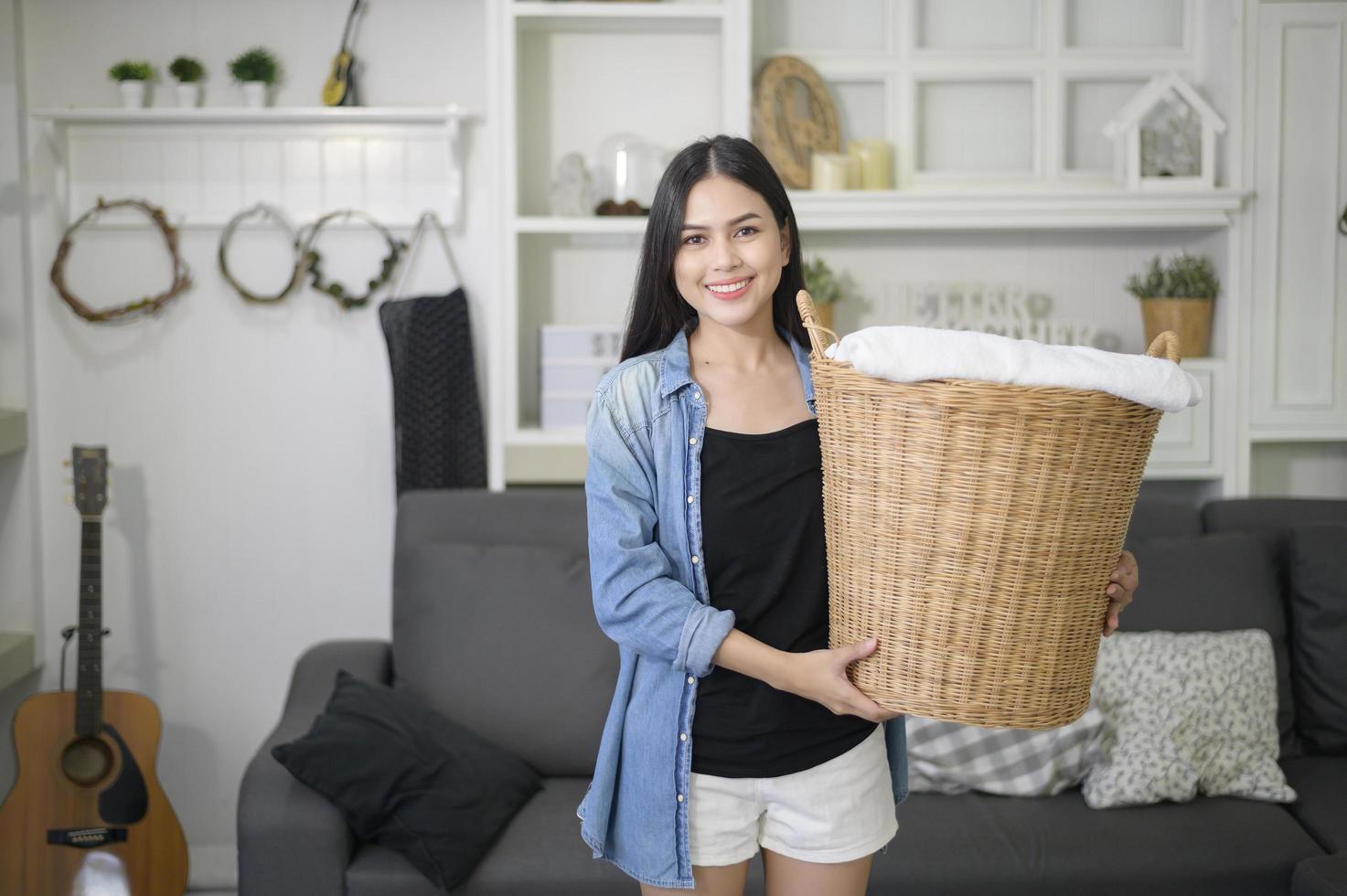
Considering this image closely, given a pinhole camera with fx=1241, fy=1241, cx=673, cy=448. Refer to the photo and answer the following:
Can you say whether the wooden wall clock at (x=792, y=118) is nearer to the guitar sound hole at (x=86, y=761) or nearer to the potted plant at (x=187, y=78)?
the potted plant at (x=187, y=78)

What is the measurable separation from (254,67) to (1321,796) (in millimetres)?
2700

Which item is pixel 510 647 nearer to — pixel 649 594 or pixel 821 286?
pixel 821 286

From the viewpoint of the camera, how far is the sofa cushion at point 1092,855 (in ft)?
6.72

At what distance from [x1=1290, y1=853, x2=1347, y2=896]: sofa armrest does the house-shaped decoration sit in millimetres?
1496

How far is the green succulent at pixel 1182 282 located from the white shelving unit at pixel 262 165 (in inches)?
64.8

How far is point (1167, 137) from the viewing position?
2.88 m

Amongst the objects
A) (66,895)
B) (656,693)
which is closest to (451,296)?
(66,895)

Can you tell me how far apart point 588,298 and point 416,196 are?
0.48 m

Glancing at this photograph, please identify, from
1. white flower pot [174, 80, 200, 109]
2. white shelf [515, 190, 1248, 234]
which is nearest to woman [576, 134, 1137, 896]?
white shelf [515, 190, 1248, 234]

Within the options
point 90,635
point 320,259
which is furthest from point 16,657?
point 320,259

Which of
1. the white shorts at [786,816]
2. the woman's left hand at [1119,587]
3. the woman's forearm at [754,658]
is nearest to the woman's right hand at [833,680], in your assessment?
the woman's forearm at [754,658]

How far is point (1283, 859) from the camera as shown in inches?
81.4

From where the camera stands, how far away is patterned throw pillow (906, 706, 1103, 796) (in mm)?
2230

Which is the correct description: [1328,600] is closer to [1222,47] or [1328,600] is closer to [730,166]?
[1222,47]
